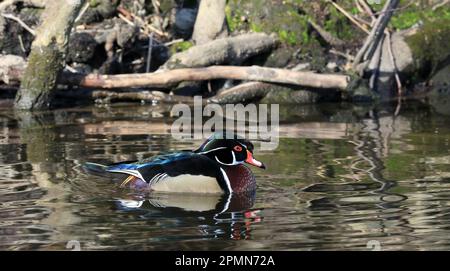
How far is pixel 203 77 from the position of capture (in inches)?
612

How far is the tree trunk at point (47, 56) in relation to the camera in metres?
14.5

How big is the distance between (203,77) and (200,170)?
680cm

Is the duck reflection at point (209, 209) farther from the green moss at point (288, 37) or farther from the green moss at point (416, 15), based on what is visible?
the green moss at point (416, 15)

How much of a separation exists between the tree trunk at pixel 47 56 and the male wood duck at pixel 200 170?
18.9 feet

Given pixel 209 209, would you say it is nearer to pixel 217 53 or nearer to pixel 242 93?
pixel 242 93

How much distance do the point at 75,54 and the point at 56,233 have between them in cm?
945

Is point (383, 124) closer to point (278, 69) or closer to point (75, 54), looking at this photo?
point (278, 69)

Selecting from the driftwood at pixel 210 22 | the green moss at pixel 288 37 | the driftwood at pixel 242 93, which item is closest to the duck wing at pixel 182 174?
the driftwood at pixel 242 93

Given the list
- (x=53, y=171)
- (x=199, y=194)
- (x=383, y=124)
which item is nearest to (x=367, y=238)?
(x=199, y=194)

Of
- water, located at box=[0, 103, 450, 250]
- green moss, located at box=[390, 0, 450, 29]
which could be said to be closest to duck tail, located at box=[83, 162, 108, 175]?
water, located at box=[0, 103, 450, 250]

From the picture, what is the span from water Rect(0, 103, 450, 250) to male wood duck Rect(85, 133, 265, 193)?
0.42 feet

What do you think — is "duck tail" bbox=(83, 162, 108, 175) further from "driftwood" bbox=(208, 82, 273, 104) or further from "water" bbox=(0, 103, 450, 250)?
"driftwood" bbox=(208, 82, 273, 104)

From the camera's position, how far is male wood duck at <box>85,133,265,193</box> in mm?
8844

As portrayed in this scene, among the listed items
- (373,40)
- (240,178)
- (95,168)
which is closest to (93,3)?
(373,40)
